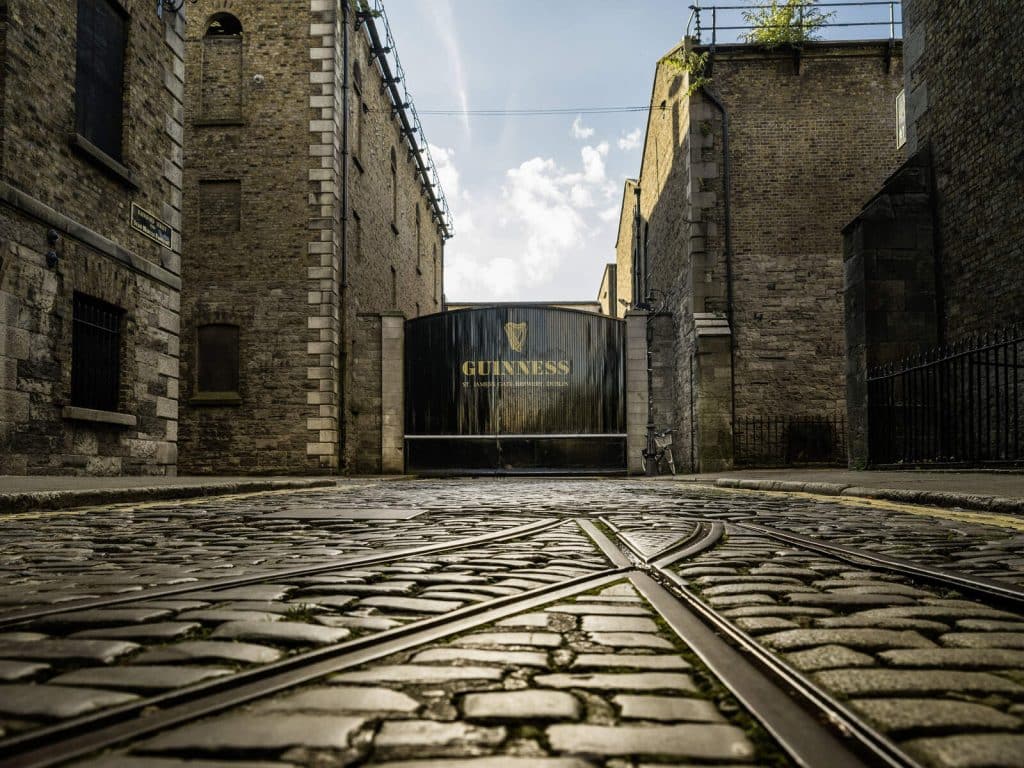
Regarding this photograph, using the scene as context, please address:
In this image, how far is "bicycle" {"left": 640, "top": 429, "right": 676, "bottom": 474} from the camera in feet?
63.2

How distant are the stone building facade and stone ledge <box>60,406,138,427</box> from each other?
0.03 m

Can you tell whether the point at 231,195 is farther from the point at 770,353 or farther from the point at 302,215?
the point at 770,353

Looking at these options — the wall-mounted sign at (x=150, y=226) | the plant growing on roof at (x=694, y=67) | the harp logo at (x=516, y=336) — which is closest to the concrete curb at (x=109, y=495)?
the wall-mounted sign at (x=150, y=226)

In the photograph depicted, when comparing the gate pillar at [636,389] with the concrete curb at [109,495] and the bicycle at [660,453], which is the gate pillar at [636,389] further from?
the concrete curb at [109,495]

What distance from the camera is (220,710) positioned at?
59.9 inches

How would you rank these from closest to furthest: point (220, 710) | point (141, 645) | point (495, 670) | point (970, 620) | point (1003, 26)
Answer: point (220, 710), point (495, 670), point (141, 645), point (970, 620), point (1003, 26)

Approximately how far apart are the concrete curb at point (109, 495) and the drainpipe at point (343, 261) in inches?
338

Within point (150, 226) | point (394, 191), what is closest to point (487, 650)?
point (150, 226)

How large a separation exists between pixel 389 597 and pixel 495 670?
99cm

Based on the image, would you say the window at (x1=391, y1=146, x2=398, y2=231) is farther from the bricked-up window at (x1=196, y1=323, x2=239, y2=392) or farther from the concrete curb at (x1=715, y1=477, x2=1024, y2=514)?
the concrete curb at (x1=715, y1=477, x2=1024, y2=514)

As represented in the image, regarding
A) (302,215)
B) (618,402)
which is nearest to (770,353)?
(618,402)

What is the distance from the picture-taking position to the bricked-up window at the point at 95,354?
10.9 m

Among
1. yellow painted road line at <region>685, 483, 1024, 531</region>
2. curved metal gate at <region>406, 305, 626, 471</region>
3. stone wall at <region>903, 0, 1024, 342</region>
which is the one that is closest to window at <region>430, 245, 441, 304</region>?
curved metal gate at <region>406, 305, 626, 471</region>

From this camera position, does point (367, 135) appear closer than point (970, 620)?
No
